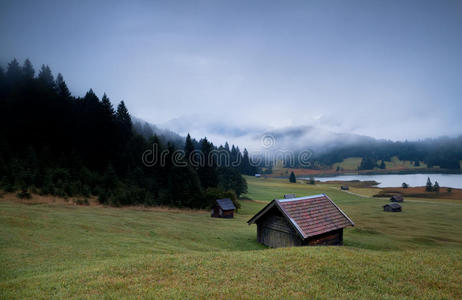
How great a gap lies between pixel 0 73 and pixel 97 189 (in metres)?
35.6

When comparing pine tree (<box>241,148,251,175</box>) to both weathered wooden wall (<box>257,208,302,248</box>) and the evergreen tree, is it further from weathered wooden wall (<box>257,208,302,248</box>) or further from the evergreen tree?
weathered wooden wall (<box>257,208,302,248</box>)

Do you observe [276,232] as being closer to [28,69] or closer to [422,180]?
[28,69]

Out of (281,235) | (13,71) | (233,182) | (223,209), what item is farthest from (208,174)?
(13,71)

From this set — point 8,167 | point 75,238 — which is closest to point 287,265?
point 75,238

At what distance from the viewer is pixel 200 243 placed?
65.8ft

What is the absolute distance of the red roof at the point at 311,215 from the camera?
17.3 metres

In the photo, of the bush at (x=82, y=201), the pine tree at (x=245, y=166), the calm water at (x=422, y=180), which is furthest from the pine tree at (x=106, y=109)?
the calm water at (x=422, y=180)

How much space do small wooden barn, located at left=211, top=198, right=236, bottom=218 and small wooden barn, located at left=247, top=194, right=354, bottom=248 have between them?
23205 mm

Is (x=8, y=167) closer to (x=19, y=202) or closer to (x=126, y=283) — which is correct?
(x=19, y=202)

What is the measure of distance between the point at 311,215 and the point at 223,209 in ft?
90.0

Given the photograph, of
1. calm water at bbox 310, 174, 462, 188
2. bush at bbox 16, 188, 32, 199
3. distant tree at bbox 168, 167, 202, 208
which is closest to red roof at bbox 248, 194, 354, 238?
distant tree at bbox 168, 167, 202, 208

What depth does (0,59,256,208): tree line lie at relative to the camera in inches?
1491

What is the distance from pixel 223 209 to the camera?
1731 inches

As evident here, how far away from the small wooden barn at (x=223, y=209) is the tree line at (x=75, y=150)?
5135 mm
